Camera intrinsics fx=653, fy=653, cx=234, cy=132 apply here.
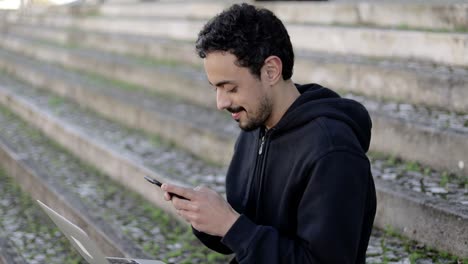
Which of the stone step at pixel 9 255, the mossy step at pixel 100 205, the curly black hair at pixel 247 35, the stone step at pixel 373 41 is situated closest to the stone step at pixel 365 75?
the stone step at pixel 373 41

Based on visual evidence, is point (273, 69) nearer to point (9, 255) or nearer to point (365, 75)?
point (9, 255)

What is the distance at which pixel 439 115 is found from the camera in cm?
437

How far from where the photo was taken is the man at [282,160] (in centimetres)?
193

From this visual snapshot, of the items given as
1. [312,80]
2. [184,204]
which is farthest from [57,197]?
[184,204]

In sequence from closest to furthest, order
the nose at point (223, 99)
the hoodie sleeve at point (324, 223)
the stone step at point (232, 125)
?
the hoodie sleeve at point (324, 223)
the nose at point (223, 99)
the stone step at point (232, 125)

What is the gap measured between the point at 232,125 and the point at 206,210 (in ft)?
11.6

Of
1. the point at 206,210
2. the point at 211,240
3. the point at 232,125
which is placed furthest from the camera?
the point at 232,125

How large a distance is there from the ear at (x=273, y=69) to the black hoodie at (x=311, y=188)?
129 millimetres

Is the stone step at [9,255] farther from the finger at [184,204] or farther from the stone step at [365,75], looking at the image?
the finger at [184,204]

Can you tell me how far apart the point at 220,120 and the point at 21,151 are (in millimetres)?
2336

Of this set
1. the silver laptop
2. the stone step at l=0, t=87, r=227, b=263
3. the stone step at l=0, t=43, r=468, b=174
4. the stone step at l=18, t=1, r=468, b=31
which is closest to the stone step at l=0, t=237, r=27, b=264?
the stone step at l=0, t=87, r=227, b=263

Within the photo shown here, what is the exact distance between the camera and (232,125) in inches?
220

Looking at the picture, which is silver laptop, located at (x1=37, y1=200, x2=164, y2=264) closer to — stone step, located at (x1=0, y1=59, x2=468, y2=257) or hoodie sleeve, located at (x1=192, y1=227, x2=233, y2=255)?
hoodie sleeve, located at (x1=192, y1=227, x2=233, y2=255)

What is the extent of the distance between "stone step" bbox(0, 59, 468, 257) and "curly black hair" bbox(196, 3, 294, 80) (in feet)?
5.19
